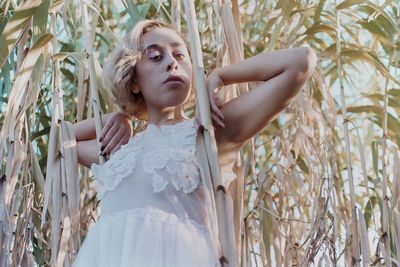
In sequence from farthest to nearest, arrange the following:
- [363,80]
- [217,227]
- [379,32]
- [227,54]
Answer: [363,80] → [379,32] → [227,54] → [217,227]

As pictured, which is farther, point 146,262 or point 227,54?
point 227,54

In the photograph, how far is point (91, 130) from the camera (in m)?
1.15

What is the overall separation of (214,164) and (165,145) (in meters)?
0.27

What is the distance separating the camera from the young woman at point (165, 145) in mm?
833

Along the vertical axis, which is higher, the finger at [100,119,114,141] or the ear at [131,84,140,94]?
the ear at [131,84,140,94]

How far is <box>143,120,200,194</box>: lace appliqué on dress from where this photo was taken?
880 mm

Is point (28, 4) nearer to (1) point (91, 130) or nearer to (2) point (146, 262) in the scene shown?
(1) point (91, 130)

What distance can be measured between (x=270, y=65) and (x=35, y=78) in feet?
1.49

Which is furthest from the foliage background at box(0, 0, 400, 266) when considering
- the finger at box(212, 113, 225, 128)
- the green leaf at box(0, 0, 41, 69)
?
the finger at box(212, 113, 225, 128)

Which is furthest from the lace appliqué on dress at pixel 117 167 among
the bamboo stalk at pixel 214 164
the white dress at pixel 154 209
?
the bamboo stalk at pixel 214 164

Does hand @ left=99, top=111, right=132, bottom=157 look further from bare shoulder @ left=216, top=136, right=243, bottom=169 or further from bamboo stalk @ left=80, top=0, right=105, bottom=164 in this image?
bare shoulder @ left=216, top=136, right=243, bottom=169

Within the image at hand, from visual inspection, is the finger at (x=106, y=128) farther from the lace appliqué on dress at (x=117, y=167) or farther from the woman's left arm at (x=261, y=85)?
the woman's left arm at (x=261, y=85)

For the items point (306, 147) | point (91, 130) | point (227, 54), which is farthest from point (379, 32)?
point (91, 130)

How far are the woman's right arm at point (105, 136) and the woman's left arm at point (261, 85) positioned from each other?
0.20 meters
